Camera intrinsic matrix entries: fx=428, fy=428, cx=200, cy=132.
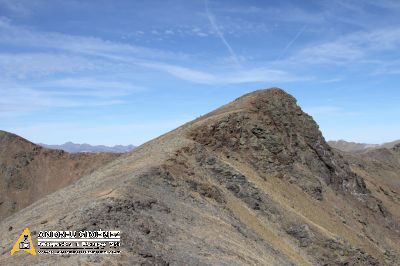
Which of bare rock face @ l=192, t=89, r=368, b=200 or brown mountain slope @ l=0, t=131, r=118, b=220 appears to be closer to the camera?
bare rock face @ l=192, t=89, r=368, b=200

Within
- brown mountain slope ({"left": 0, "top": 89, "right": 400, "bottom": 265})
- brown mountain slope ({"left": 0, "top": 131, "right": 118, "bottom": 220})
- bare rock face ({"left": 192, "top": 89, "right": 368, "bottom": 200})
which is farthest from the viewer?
brown mountain slope ({"left": 0, "top": 131, "right": 118, "bottom": 220})

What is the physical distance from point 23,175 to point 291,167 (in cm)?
6021

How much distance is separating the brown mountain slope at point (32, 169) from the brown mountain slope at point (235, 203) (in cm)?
4596

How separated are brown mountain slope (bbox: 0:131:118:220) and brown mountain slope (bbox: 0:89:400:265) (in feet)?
151

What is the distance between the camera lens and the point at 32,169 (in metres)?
83.8

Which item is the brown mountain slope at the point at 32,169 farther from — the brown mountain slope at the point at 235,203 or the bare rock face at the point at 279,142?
the brown mountain slope at the point at 235,203

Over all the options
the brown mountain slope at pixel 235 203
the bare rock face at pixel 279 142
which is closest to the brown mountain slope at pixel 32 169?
the bare rock face at pixel 279 142

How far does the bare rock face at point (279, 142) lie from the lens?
120 ft

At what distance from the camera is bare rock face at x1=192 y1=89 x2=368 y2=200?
36.7 m

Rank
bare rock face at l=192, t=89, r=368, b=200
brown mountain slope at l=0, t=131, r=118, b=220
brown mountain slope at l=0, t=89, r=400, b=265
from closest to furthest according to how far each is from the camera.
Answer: brown mountain slope at l=0, t=89, r=400, b=265, bare rock face at l=192, t=89, r=368, b=200, brown mountain slope at l=0, t=131, r=118, b=220

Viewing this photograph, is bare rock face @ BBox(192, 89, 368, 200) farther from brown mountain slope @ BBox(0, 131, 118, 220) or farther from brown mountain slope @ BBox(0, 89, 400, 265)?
brown mountain slope @ BBox(0, 131, 118, 220)

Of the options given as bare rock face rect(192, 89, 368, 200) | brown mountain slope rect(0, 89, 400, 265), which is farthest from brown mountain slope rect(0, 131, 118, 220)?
brown mountain slope rect(0, 89, 400, 265)

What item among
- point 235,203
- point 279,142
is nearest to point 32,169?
point 279,142

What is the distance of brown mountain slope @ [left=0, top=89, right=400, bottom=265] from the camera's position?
738 inches
